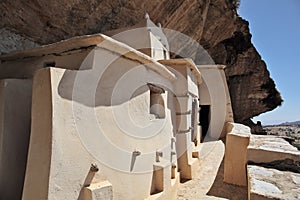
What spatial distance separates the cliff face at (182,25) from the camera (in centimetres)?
592

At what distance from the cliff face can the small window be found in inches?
145

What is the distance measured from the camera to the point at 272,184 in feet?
7.86

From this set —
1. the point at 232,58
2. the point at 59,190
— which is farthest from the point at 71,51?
the point at 232,58

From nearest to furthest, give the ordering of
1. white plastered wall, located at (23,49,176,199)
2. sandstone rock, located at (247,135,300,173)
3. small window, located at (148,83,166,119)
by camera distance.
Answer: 1. white plastered wall, located at (23,49,176,199)
2. sandstone rock, located at (247,135,300,173)
3. small window, located at (148,83,166,119)

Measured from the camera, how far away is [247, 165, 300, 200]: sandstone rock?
2123mm

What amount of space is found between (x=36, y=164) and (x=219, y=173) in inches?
213

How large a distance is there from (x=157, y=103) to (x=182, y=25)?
7.22 meters

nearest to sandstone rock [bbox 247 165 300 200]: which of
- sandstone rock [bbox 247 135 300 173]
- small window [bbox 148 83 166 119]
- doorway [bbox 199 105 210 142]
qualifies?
sandstone rock [bbox 247 135 300 173]

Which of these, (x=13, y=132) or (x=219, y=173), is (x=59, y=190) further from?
(x=219, y=173)

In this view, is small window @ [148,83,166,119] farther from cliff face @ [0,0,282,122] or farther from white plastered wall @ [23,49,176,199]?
cliff face @ [0,0,282,122]

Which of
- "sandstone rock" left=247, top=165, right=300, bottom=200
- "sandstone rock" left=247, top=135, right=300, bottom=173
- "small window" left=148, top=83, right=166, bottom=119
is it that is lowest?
"sandstone rock" left=247, top=165, right=300, bottom=200

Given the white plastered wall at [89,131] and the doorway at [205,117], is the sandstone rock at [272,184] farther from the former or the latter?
the doorway at [205,117]

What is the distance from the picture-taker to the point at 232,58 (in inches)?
645

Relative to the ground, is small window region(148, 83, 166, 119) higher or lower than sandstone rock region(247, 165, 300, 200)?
higher
